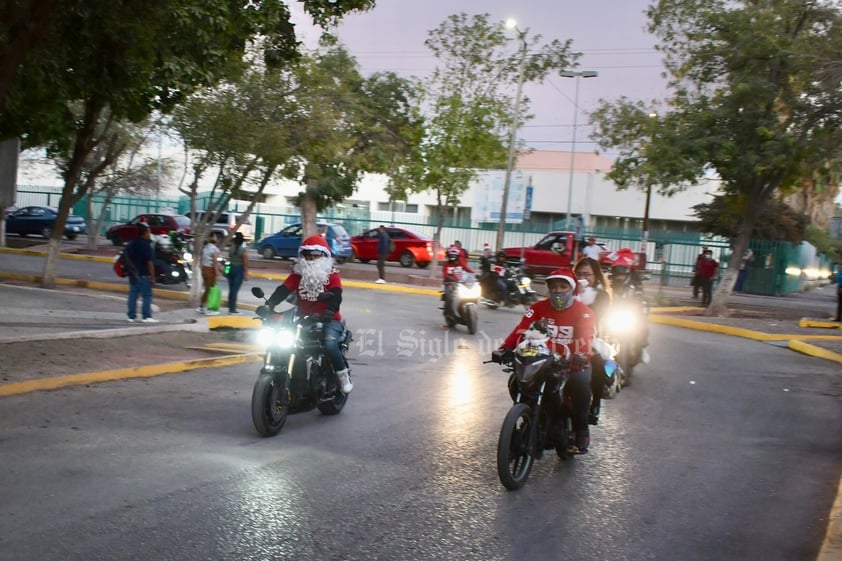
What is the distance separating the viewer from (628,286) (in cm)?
1242

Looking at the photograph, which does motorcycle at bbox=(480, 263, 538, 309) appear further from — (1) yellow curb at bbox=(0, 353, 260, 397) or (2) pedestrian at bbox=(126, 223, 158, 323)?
(1) yellow curb at bbox=(0, 353, 260, 397)

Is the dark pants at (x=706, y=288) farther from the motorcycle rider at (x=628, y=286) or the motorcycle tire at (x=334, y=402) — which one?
the motorcycle tire at (x=334, y=402)

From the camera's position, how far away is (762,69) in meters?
23.8

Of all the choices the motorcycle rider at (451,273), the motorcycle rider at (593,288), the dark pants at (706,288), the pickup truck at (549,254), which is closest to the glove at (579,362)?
the motorcycle rider at (593,288)

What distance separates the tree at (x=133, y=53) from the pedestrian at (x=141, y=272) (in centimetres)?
241

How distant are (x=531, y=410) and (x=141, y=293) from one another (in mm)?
10372

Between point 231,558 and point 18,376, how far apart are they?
19.6 feet

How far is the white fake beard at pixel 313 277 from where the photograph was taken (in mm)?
9172

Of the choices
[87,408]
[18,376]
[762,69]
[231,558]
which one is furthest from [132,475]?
[762,69]

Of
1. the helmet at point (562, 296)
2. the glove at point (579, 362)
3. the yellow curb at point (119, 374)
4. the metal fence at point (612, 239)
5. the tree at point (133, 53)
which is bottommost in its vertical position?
the yellow curb at point (119, 374)

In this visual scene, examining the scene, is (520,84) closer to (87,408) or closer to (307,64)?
(307,64)

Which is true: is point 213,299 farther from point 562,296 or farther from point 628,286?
point 562,296

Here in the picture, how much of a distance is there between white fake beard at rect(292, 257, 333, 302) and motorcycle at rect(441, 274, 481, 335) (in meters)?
8.93

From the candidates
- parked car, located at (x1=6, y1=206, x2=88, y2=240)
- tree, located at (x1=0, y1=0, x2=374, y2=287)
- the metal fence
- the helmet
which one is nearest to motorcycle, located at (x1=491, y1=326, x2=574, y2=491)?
the helmet
